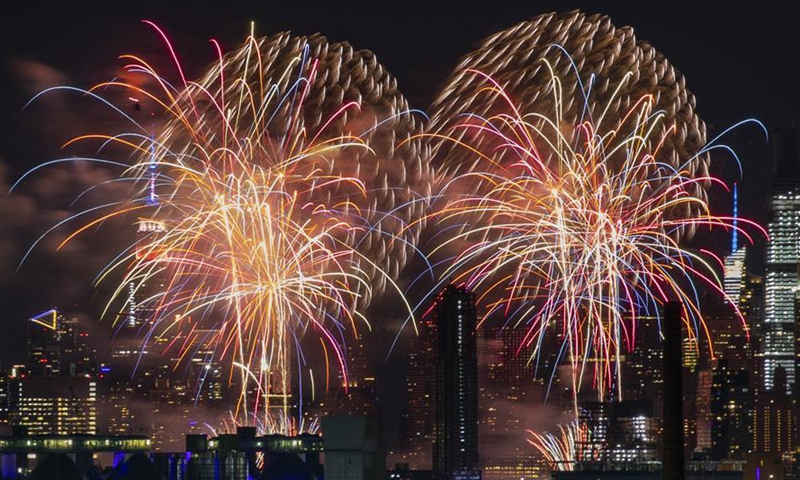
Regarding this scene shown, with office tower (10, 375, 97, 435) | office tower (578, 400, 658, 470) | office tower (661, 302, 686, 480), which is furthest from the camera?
office tower (10, 375, 97, 435)

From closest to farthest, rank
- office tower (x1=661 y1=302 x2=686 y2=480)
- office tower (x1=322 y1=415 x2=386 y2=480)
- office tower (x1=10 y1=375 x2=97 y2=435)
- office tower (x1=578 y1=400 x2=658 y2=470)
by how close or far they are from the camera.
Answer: office tower (x1=661 y1=302 x2=686 y2=480), office tower (x1=322 y1=415 x2=386 y2=480), office tower (x1=578 y1=400 x2=658 y2=470), office tower (x1=10 y1=375 x2=97 y2=435)

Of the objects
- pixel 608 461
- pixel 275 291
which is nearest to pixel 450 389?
pixel 608 461

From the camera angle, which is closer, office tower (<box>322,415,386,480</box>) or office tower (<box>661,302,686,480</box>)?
office tower (<box>661,302,686,480</box>)

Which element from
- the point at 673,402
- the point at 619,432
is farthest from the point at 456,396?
the point at 673,402

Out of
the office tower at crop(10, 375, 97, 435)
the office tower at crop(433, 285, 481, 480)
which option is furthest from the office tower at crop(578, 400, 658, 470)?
the office tower at crop(10, 375, 97, 435)

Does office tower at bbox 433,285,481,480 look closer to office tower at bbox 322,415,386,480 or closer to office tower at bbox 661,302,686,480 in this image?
office tower at bbox 322,415,386,480

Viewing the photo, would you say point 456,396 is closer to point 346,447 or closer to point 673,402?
point 346,447

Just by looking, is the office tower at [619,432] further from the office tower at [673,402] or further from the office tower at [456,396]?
the office tower at [673,402]

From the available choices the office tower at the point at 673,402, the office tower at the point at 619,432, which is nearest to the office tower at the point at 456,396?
the office tower at the point at 619,432
